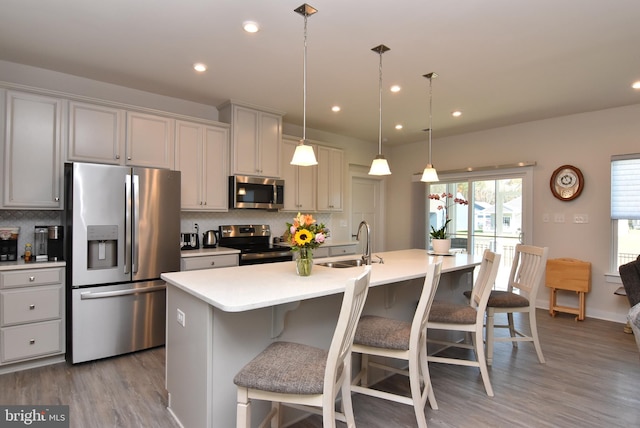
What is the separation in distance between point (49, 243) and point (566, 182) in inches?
238

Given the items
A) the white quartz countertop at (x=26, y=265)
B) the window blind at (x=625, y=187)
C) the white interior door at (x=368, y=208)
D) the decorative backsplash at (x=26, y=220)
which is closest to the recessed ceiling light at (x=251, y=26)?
the white quartz countertop at (x=26, y=265)

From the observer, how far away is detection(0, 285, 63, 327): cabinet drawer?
280 centimetres

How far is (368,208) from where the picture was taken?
669 centimetres

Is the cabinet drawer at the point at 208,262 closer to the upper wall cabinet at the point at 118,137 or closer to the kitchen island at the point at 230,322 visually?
the upper wall cabinet at the point at 118,137

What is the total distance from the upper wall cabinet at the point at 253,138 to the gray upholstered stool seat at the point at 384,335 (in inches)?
109

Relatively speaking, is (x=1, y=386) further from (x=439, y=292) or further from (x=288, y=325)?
(x=439, y=292)

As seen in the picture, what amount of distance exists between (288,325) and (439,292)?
5.78ft

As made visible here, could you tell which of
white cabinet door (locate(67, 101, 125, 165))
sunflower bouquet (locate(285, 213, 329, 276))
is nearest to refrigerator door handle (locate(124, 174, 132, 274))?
white cabinet door (locate(67, 101, 125, 165))

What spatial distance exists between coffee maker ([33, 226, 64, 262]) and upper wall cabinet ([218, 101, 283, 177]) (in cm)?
184

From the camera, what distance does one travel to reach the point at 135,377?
110 inches

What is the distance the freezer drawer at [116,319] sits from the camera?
3002mm

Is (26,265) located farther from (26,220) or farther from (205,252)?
(205,252)

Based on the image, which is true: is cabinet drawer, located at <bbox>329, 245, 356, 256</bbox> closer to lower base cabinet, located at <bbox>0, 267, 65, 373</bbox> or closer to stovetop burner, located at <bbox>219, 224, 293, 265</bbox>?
stovetop burner, located at <bbox>219, 224, 293, 265</bbox>

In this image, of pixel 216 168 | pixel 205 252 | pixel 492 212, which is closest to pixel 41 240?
pixel 205 252
